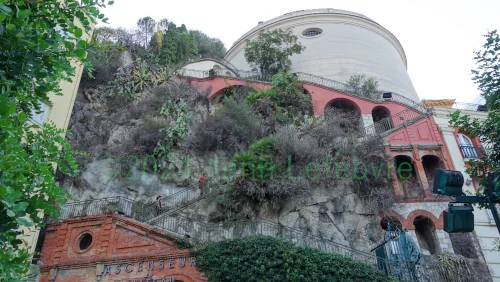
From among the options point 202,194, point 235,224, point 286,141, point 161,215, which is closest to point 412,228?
point 286,141

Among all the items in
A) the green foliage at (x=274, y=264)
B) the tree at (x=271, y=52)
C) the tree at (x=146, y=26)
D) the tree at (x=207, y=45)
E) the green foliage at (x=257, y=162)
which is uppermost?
the tree at (x=207, y=45)

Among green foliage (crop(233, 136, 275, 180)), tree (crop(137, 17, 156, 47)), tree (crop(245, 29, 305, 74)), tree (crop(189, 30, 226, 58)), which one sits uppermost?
tree (crop(189, 30, 226, 58))

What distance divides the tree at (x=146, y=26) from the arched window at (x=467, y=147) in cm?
2479

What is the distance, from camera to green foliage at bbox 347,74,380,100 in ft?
76.3

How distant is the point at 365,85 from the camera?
23.8 m

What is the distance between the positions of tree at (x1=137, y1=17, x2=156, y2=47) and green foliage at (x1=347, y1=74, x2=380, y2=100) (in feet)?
58.3

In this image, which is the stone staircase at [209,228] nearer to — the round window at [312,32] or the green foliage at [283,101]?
the green foliage at [283,101]

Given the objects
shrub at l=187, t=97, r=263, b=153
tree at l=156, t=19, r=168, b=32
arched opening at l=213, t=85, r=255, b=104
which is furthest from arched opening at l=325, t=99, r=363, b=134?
tree at l=156, t=19, r=168, b=32

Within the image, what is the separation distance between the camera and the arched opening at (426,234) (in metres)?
15.2

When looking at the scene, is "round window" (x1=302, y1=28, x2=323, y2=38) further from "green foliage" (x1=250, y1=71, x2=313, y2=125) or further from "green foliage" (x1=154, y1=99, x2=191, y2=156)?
"green foliage" (x1=154, y1=99, x2=191, y2=156)

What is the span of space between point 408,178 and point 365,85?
8.36m

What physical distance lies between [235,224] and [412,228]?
7.44 metres

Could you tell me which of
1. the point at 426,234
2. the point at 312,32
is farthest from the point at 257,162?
the point at 312,32

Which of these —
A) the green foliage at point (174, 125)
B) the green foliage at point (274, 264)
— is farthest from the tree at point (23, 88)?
the green foliage at point (174, 125)
